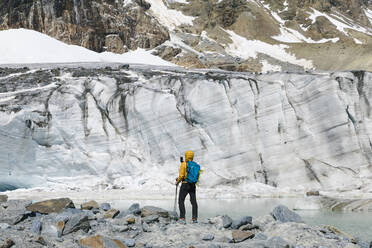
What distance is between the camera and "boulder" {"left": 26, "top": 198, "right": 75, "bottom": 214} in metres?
7.30

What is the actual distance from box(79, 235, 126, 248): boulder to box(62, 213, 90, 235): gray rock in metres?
0.68

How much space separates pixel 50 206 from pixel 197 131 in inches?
358

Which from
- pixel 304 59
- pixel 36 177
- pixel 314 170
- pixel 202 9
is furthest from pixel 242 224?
pixel 202 9

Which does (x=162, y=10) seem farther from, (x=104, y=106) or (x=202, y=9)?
(x=104, y=106)

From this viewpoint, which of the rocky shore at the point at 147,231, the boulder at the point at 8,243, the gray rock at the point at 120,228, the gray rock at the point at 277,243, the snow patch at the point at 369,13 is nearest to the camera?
the boulder at the point at 8,243

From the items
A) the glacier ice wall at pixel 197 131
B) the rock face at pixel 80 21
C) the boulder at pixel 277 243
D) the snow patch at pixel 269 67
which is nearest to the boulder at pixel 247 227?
the boulder at pixel 277 243

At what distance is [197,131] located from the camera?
52.7 feet

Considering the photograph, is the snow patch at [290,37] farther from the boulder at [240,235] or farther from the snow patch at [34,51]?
the boulder at [240,235]

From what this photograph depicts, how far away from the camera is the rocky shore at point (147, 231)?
5.49m

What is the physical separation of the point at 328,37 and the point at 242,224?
2942 inches

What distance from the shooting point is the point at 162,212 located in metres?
7.14

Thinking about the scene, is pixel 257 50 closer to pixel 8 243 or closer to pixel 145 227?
pixel 145 227

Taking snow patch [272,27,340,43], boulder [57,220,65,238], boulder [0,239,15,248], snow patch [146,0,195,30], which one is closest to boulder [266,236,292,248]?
boulder [57,220,65,238]

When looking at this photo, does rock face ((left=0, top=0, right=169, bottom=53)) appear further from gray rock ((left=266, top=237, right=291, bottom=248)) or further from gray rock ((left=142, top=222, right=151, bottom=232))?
gray rock ((left=266, top=237, right=291, bottom=248))
